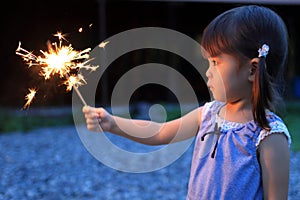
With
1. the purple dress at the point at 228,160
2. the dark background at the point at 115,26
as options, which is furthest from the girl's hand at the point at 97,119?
the dark background at the point at 115,26

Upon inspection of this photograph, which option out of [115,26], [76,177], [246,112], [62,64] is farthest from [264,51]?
[115,26]

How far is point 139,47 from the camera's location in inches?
421

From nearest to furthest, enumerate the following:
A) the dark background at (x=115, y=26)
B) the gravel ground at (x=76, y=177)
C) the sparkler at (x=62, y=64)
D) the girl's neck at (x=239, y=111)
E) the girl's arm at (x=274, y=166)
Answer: the girl's arm at (x=274, y=166) < the girl's neck at (x=239, y=111) < the sparkler at (x=62, y=64) < the gravel ground at (x=76, y=177) < the dark background at (x=115, y=26)

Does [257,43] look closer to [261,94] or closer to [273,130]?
[261,94]

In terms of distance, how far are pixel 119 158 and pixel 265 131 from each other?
13.1 ft

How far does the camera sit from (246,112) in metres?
Answer: 1.58

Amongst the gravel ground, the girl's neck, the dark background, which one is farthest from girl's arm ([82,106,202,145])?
the dark background

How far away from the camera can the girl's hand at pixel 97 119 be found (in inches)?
62.0

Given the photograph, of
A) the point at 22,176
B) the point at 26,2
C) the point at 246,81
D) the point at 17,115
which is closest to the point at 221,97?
the point at 246,81

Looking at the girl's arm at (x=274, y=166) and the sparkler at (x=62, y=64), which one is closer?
the girl's arm at (x=274, y=166)

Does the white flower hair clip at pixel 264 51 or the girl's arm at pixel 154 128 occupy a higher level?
the white flower hair clip at pixel 264 51

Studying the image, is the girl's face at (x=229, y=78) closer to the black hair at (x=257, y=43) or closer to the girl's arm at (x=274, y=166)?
the black hair at (x=257, y=43)

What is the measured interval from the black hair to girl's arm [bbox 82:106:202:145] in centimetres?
27

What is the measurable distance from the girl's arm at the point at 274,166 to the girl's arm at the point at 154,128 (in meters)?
0.32
